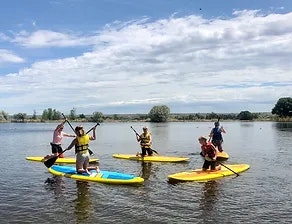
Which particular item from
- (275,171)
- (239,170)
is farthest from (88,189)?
(275,171)

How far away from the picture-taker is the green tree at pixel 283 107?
133 meters

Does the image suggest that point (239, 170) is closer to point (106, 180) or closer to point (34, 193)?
point (106, 180)

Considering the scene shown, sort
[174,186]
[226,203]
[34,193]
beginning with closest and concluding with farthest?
1. [226,203]
2. [34,193]
3. [174,186]

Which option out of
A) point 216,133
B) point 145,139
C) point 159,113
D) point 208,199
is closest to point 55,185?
point 208,199

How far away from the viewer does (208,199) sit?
13359 mm

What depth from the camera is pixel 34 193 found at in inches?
568

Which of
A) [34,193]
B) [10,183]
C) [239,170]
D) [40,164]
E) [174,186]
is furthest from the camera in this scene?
[40,164]

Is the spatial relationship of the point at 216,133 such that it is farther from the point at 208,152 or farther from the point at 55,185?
the point at 55,185

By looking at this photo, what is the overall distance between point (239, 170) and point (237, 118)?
160 metres

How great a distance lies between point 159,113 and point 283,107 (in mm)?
44014

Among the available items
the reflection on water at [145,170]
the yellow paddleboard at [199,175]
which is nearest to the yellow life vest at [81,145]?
the reflection on water at [145,170]

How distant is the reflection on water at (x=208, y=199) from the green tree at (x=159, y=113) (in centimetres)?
13520

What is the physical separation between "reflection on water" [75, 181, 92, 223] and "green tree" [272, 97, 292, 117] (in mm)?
126751

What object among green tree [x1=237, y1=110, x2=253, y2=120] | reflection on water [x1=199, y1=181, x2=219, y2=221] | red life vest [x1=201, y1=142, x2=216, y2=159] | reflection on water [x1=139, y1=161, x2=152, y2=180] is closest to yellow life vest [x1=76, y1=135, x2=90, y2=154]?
reflection on water [x1=139, y1=161, x2=152, y2=180]
